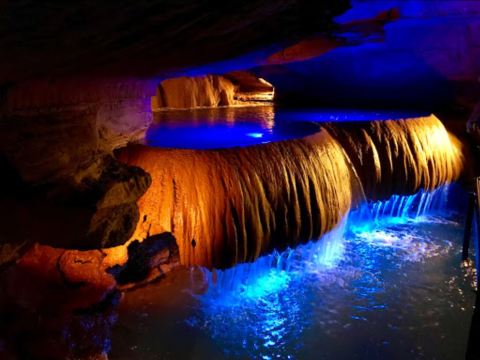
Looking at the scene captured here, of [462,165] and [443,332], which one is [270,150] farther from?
[462,165]

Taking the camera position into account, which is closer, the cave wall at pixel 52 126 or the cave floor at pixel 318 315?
the cave wall at pixel 52 126

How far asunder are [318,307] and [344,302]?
1.06ft

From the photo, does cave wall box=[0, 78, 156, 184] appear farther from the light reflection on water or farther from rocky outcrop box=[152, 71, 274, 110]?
rocky outcrop box=[152, 71, 274, 110]

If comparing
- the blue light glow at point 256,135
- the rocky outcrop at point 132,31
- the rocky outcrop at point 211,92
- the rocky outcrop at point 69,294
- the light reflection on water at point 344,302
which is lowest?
the light reflection on water at point 344,302

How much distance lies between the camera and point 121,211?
304cm

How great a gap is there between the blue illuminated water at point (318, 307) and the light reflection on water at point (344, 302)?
0.03 ft

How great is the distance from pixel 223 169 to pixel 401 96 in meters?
6.43

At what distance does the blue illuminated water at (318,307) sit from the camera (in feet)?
12.7

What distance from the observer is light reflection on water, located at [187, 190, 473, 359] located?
13.0 feet

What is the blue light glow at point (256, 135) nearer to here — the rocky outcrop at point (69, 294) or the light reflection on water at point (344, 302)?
the light reflection on water at point (344, 302)

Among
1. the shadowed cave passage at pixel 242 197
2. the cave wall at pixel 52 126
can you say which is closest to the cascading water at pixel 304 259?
the shadowed cave passage at pixel 242 197

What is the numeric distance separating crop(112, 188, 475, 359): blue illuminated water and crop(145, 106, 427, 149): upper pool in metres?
1.51

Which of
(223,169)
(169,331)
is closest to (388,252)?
(223,169)

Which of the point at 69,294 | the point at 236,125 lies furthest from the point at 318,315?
the point at 236,125
